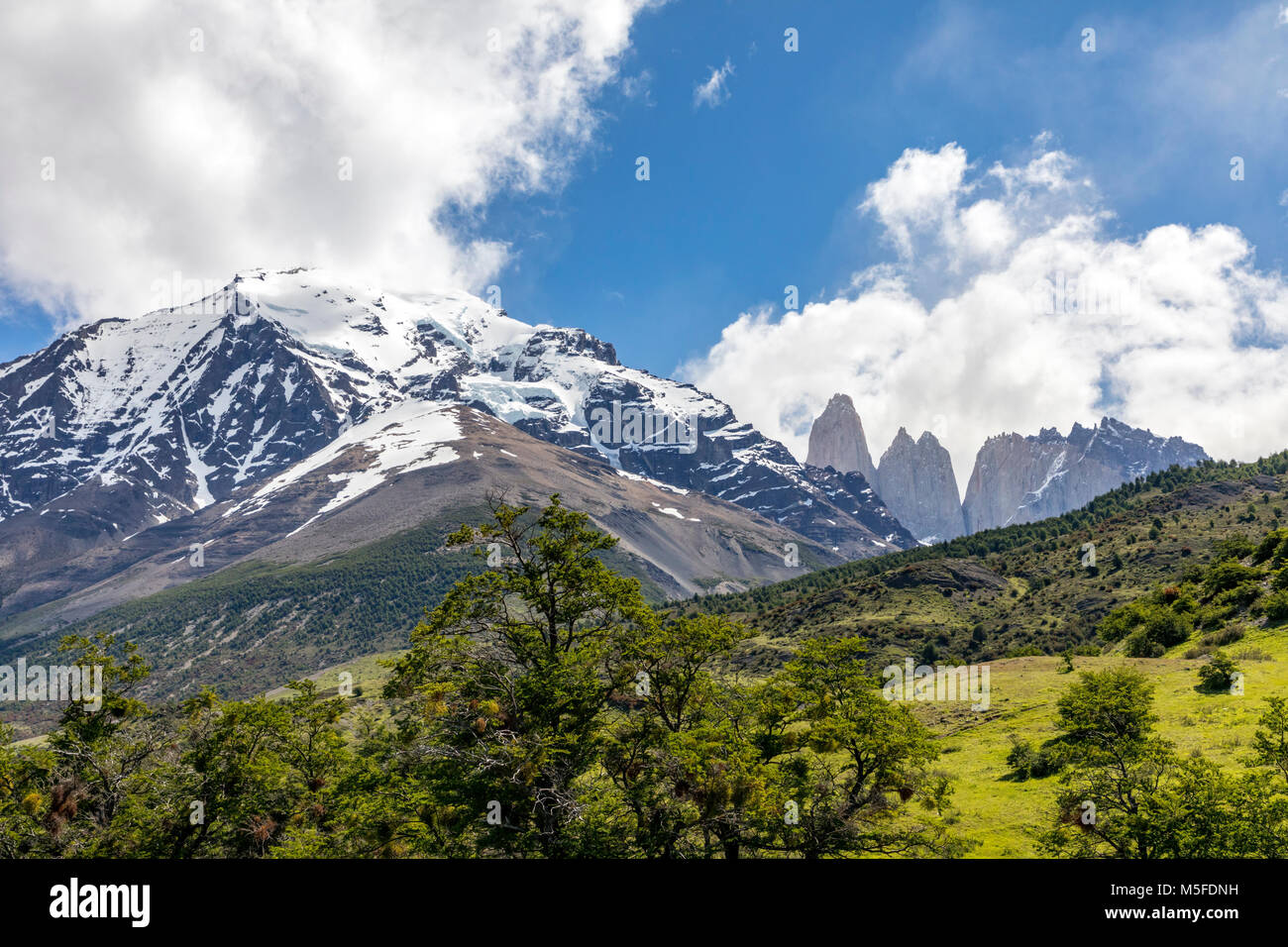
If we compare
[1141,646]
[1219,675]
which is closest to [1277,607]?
[1141,646]

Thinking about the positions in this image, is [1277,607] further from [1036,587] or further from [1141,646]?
[1036,587]

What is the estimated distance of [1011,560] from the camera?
155625 mm

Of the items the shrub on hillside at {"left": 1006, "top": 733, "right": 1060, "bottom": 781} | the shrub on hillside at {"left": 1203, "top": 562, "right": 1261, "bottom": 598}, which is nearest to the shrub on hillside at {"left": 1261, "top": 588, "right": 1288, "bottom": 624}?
the shrub on hillside at {"left": 1203, "top": 562, "right": 1261, "bottom": 598}

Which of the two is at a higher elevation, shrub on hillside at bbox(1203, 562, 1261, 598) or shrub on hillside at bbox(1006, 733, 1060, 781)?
shrub on hillside at bbox(1203, 562, 1261, 598)

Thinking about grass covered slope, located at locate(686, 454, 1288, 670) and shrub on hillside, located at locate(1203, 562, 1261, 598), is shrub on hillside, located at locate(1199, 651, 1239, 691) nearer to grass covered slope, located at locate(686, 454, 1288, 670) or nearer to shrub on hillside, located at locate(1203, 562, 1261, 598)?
shrub on hillside, located at locate(1203, 562, 1261, 598)

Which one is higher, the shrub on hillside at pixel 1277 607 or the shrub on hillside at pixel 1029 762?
the shrub on hillside at pixel 1277 607

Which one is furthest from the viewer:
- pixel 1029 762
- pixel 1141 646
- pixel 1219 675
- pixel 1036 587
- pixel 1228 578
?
pixel 1036 587

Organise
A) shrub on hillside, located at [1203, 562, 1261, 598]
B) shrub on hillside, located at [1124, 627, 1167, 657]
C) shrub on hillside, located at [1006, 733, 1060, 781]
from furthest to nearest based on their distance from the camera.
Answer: shrub on hillside, located at [1203, 562, 1261, 598] < shrub on hillside, located at [1124, 627, 1167, 657] < shrub on hillside, located at [1006, 733, 1060, 781]

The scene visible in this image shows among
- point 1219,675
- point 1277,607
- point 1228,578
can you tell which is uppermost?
point 1228,578

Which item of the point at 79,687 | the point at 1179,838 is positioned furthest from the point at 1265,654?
the point at 79,687

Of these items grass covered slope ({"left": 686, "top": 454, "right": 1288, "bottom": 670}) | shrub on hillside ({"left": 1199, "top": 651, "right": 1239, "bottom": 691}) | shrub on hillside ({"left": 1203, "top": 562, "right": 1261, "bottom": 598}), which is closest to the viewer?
shrub on hillside ({"left": 1199, "top": 651, "right": 1239, "bottom": 691})

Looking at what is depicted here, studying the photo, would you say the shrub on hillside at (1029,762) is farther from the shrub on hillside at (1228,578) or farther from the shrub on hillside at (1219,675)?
the shrub on hillside at (1228,578)

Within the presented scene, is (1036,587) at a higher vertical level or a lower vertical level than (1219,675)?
higher

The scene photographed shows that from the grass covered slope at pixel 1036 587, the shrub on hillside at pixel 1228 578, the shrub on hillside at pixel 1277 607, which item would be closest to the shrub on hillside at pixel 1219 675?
the shrub on hillside at pixel 1277 607
